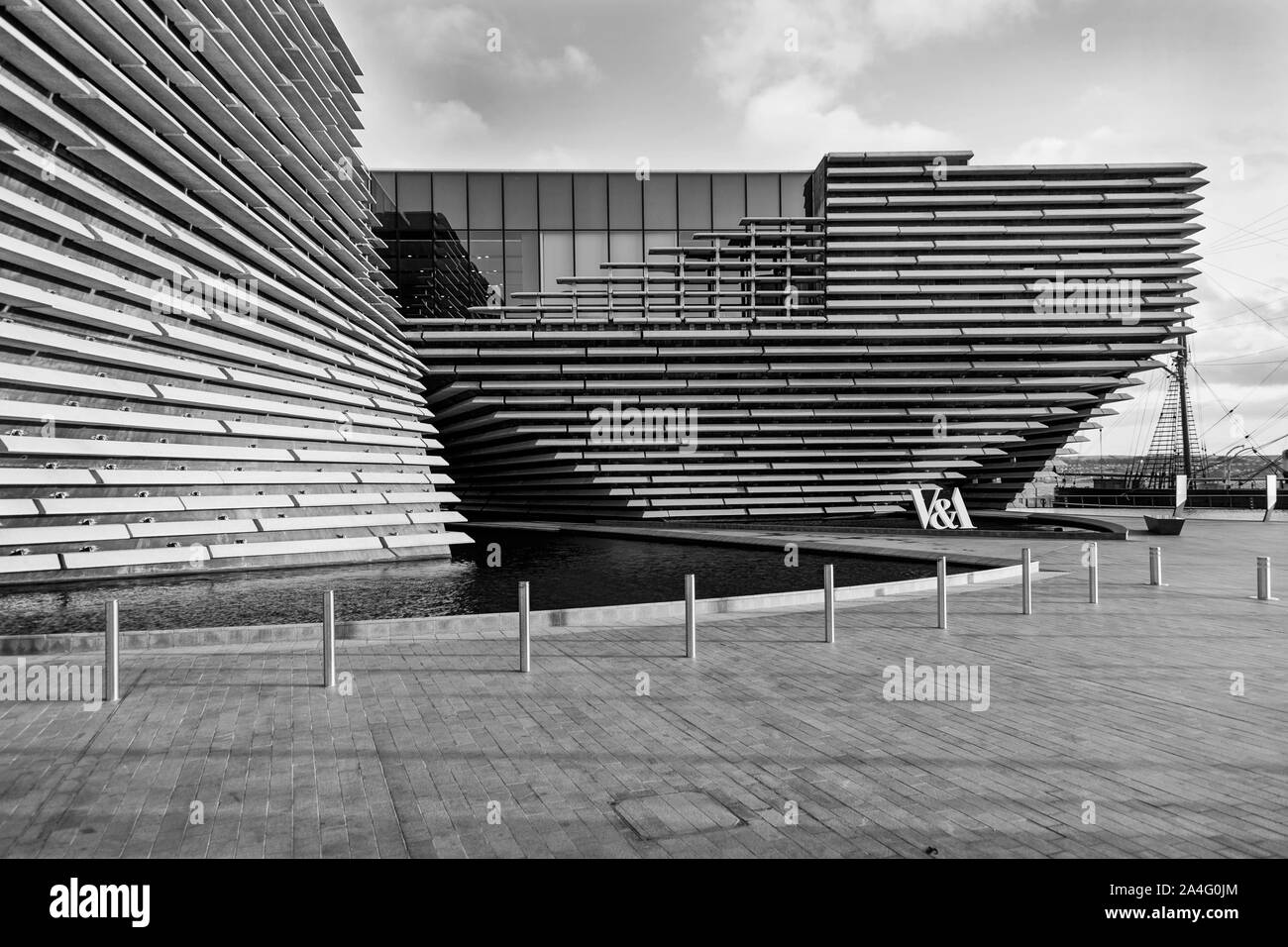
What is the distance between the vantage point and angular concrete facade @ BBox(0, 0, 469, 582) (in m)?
12.4

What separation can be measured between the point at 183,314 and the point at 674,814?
14.2 m

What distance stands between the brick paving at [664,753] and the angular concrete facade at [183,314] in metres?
6.19

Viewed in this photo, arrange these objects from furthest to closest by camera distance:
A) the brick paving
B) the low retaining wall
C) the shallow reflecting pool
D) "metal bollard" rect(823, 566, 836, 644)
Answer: the shallow reflecting pool, "metal bollard" rect(823, 566, 836, 644), the low retaining wall, the brick paving

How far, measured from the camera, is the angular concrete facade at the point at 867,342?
32.0 metres

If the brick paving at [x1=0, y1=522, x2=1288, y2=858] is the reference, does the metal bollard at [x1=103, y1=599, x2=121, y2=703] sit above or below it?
above

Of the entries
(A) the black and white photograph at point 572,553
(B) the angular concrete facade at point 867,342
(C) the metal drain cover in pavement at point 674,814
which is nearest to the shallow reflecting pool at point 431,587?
(A) the black and white photograph at point 572,553

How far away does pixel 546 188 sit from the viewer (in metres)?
41.5

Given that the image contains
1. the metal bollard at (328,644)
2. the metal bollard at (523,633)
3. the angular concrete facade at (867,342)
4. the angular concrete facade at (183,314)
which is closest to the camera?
the metal bollard at (328,644)

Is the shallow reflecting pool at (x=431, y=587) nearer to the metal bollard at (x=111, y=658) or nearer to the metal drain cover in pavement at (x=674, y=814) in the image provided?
the metal bollard at (x=111, y=658)

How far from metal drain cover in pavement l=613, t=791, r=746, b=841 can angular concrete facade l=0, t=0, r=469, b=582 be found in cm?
1146

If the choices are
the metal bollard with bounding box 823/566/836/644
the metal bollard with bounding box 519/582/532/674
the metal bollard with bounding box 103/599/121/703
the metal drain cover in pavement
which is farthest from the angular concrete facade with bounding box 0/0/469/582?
the metal drain cover in pavement

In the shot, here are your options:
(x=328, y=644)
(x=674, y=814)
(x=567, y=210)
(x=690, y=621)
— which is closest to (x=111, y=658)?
(x=328, y=644)

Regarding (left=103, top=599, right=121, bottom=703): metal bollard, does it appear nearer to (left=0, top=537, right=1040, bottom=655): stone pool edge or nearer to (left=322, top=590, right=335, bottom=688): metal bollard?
(left=322, top=590, right=335, bottom=688): metal bollard
